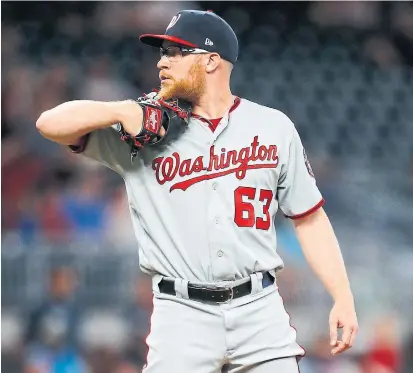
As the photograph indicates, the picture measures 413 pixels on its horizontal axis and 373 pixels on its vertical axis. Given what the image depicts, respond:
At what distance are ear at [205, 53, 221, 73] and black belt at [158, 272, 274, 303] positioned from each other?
638 mm

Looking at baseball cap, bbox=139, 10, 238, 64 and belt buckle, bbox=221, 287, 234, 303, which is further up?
baseball cap, bbox=139, 10, 238, 64

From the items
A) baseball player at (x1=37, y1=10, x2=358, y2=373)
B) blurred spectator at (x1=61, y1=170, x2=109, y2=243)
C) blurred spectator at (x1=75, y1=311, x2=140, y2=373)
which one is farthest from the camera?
blurred spectator at (x1=61, y1=170, x2=109, y2=243)

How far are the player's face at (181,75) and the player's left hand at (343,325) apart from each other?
29.6 inches

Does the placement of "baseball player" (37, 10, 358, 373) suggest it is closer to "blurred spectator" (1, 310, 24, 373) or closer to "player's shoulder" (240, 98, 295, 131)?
"player's shoulder" (240, 98, 295, 131)

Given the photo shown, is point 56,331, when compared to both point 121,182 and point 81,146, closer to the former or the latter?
point 121,182

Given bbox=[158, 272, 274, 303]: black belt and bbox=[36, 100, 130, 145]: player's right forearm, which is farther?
bbox=[158, 272, 274, 303]: black belt

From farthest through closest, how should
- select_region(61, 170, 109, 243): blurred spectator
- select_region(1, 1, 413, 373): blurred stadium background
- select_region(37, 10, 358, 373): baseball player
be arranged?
select_region(61, 170, 109, 243): blurred spectator
select_region(1, 1, 413, 373): blurred stadium background
select_region(37, 10, 358, 373): baseball player

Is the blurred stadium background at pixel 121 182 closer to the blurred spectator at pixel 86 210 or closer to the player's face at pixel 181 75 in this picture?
the blurred spectator at pixel 86 210

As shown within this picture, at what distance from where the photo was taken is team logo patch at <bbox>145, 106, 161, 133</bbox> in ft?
7.21

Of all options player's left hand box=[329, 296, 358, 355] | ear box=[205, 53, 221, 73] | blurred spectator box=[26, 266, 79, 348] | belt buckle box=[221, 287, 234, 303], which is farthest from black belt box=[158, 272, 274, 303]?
blurred spectator box=[26, 266, 79, 348]

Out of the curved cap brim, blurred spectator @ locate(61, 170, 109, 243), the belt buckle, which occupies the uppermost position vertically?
the curved cap brim

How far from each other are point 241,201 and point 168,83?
15.7 inches

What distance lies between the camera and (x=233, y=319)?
2.29 metres

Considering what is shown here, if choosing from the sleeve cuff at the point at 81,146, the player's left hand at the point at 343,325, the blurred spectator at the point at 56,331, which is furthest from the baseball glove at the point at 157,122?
the blurred spectator at the point at 56,331
